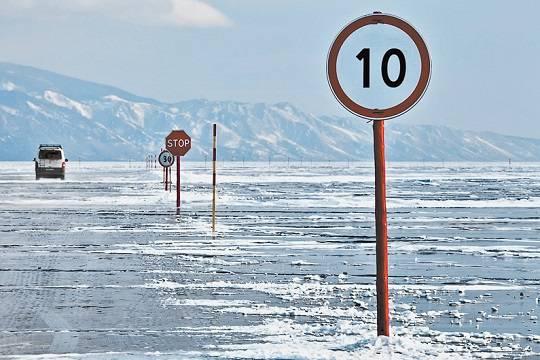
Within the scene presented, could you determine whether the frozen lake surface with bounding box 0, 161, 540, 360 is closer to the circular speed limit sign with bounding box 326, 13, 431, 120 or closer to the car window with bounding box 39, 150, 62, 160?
the circular speed limit sign with bounding box 326, 13, 431, 120

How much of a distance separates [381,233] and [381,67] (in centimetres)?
131

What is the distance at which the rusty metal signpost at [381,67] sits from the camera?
818cm

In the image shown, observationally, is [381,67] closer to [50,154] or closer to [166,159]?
[166,159]

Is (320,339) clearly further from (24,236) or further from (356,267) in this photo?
(24,236)

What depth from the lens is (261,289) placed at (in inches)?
473

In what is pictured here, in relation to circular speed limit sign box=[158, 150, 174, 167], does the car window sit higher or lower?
higher

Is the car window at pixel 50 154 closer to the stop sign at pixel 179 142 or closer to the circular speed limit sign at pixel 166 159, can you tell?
the circular speed limit sign at pixel 166 159

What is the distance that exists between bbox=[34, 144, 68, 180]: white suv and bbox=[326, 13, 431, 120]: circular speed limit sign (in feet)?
185

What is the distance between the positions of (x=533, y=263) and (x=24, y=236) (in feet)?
31.3

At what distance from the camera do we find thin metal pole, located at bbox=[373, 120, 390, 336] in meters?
8.45

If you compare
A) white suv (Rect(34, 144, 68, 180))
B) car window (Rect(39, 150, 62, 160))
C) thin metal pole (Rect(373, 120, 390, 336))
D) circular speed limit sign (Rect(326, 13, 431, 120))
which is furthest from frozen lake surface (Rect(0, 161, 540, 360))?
white suv (Rect(34, 144, 68, 180))

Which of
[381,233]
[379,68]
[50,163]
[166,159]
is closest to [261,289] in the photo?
[381,233]

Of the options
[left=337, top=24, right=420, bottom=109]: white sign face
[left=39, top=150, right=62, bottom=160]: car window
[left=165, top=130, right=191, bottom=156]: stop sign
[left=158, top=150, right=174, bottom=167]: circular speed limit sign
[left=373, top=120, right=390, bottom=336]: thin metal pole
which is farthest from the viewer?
[left=39, top=150, right=62, bottom=160]: car window

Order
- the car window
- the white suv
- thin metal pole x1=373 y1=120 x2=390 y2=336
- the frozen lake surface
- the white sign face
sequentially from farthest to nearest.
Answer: the white suv
the car window
thin metal pole x1=373 y1=120 x2=390 y2=336
the frozen lake surface
the white sign face
